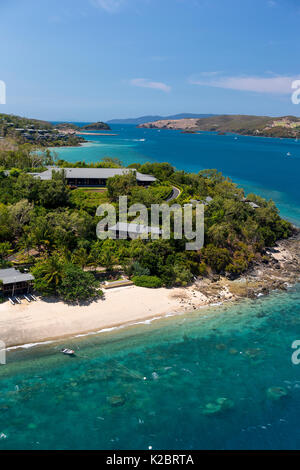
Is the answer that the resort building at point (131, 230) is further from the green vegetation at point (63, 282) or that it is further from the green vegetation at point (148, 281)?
the green vegetation at point (63, 282)

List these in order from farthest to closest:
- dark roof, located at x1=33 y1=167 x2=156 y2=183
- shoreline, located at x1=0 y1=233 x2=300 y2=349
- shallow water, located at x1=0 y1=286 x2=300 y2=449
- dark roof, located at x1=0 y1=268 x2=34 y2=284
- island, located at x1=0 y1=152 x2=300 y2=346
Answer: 1. dark roof, located at x1=33 y1=167 x2=156 y2=183
2. island, located at x1=0 y1=152 x2=300 y2=346
3. dark roof, located at x1=0 y1=268 x2=34 y2=284
4. shoreline, located at x1=0 y1=233 x2=300 y2=349
5. shallow water, located at x1=0 y1=286 x2=300 y2=449

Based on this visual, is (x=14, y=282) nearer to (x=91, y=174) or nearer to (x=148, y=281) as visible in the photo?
(x=148, y=281)

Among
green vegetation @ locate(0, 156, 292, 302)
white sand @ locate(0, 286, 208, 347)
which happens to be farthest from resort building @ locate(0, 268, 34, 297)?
white sand @ locate(0, 286, 208, 347)

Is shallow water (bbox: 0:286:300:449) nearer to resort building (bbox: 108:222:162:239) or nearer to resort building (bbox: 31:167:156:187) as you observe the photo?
resort building (bbox: 108:222:162:239)

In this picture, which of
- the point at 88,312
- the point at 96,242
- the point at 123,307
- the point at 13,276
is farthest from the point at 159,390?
the point at 96,242

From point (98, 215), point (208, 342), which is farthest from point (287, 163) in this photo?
point (208, 342)
